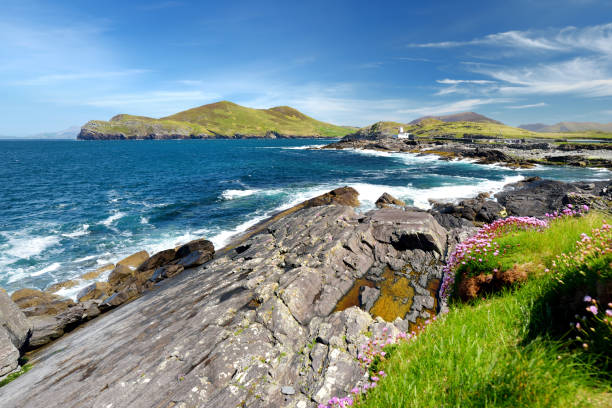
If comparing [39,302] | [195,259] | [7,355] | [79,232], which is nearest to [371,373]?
[7,355]

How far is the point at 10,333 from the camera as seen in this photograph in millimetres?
12305

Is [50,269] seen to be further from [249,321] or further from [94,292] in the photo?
[249,321]

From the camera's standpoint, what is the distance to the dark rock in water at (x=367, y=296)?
10.0 meters

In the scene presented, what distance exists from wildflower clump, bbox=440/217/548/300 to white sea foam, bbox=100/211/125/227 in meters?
37.0

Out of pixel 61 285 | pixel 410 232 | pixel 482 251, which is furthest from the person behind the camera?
pixel 61 285

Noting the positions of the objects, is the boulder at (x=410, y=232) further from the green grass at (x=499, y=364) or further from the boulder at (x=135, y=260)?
the boulder at (x=135, y=260)

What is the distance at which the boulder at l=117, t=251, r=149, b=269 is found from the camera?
22.0 m

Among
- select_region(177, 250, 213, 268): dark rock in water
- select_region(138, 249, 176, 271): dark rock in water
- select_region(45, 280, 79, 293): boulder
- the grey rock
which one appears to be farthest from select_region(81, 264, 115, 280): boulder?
the grey rock

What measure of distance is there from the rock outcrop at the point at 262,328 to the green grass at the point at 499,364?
303cm

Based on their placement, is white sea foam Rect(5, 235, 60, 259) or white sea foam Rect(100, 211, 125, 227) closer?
white sea foam Rect(5, 235, 60, 259)

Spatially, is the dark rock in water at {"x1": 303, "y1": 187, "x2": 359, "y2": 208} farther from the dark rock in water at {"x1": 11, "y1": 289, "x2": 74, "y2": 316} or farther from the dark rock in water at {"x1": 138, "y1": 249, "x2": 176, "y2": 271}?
the dark rock in water at {"x1": 11, "y1": 289, "x2": 74, "y2": 316}

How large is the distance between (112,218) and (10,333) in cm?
2411

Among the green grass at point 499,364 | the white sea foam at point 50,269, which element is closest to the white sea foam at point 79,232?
the white sea foam at point 50,269

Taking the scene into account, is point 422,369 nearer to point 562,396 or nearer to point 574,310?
point 562,396
